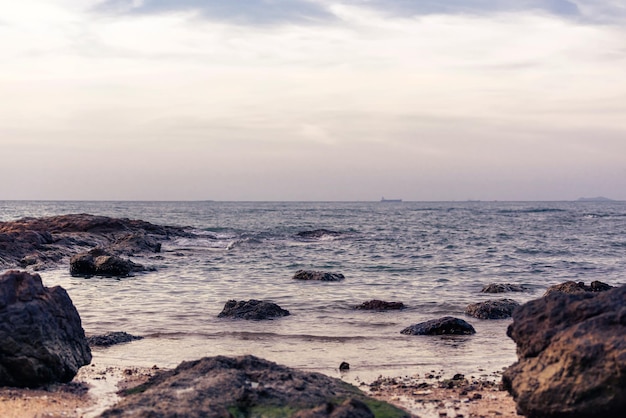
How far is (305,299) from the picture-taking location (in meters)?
17.8

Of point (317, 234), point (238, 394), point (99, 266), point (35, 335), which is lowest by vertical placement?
point (317, 234)

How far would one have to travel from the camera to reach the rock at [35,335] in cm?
798

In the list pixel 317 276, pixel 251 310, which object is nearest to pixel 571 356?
pixel 251 310

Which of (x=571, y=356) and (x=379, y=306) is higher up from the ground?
(x=571, y=356)

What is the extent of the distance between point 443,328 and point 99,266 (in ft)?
46.9

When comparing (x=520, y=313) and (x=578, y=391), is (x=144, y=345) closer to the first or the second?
(x=520, y=313)

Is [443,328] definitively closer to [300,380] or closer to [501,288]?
[300,380]

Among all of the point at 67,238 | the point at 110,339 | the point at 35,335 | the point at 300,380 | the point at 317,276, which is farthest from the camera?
the point at 67,238

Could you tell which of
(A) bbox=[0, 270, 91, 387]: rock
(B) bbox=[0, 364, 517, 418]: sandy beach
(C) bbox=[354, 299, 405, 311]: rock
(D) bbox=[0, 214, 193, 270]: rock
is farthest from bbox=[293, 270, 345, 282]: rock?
(A) bbox=[0, 270, 91, 387]: rock

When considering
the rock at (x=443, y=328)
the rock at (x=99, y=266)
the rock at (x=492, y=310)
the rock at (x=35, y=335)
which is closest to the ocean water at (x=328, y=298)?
the rock at (x=443, y=328)

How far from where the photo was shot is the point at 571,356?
252 inches

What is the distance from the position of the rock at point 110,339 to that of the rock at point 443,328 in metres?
5.12

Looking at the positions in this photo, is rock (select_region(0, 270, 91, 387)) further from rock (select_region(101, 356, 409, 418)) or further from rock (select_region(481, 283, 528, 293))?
rock (select_region(481, 283, 528, 293))

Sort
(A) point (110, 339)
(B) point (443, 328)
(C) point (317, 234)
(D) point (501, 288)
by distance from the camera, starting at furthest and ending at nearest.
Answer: (C) point (317, 234) < (D) point (501, 288) < (B) point (443, 328) < (A) point (110, 339)
